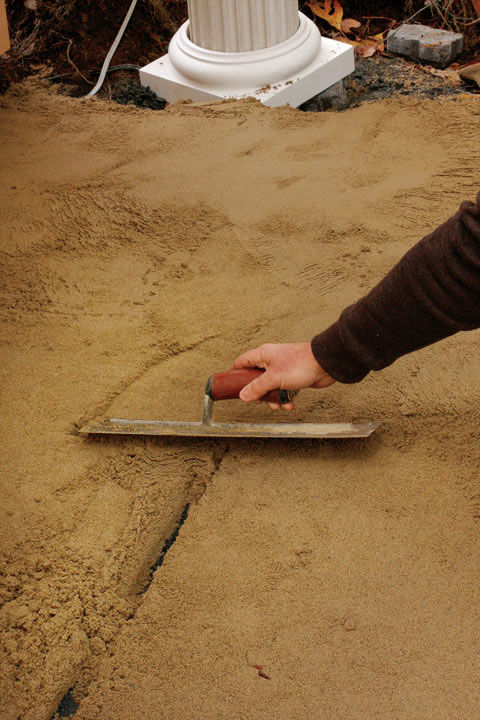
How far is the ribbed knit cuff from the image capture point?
133 cm

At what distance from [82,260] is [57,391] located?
571 millimetres

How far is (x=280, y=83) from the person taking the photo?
2982 mm

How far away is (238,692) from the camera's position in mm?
1226

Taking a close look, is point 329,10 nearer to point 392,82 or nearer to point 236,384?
point 392,82

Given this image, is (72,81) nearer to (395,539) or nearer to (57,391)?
(57,391)

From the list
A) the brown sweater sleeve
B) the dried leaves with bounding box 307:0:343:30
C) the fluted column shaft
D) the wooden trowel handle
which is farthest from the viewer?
the dried leaves with bounding box 307:0:343:30

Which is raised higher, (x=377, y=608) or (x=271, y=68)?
(x=271, y=68)

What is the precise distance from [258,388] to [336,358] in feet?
0.60

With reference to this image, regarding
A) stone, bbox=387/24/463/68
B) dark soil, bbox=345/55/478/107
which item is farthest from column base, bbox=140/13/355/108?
stone, bbox=387/24/463/68

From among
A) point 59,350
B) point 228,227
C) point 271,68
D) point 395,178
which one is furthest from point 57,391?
point 271,68

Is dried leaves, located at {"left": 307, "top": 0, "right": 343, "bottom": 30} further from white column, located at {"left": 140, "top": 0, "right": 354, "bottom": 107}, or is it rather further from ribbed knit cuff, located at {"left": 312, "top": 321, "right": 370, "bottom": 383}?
ribbed knit cuff, located at {"left": 312, "top": 321, "right": 370, "bottom": 383}

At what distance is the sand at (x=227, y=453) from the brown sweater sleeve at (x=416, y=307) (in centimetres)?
35

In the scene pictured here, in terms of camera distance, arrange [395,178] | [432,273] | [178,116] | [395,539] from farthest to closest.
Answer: [178,116] → [395,178] → [395,539] → [432,273]

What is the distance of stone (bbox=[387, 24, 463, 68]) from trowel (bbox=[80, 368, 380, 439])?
253 cm
